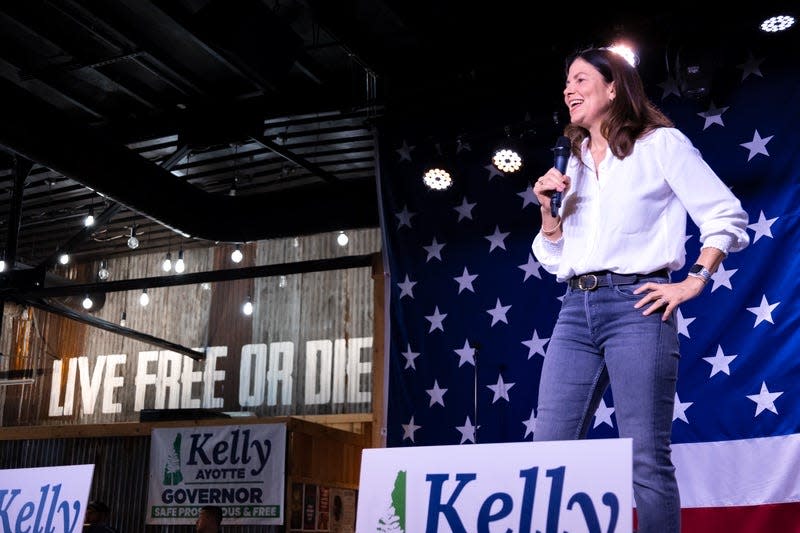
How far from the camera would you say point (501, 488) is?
5.16 feet

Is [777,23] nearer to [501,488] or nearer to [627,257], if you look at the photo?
[627,257]

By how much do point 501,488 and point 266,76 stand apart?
4241 mm

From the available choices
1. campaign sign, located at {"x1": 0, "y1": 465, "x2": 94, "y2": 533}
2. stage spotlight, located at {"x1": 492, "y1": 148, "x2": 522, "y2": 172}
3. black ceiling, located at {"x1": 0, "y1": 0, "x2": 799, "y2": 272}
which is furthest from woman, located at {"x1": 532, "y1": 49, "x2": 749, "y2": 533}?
stage spotlight, located at {"x1": 492, "y1": 148, "x2": 522, "y2": 172}

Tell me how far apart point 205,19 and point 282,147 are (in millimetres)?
2489

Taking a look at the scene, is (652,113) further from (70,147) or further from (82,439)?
(82,439)

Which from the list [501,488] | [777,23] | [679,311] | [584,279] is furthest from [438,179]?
[501,488]

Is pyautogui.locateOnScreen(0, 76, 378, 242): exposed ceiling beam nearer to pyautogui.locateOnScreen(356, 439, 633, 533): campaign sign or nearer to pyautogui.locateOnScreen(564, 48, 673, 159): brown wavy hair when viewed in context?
pyautogui.locateOnScreen(564, 48, 673, 159): brown wavy hair

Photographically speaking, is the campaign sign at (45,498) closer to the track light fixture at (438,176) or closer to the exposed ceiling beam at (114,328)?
the track light fixture at (438,176)

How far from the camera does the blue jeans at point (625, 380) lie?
167cm

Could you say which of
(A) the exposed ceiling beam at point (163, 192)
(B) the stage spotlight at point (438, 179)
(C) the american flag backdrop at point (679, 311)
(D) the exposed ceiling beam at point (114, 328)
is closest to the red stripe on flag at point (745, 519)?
(C) the american flag backdrop at point (679, 311)

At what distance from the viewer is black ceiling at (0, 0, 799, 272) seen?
17.3 ft

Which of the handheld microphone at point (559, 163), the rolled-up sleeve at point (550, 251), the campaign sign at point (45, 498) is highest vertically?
the handheld microphone at point (559, 163)

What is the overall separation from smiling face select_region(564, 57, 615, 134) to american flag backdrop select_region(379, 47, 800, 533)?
308cm

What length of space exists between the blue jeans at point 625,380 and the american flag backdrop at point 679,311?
3101 mm
